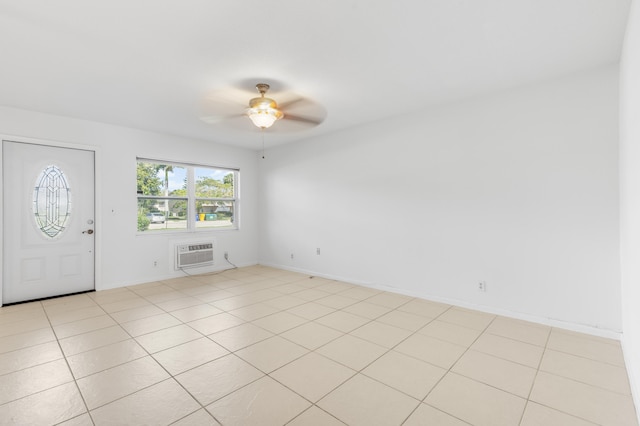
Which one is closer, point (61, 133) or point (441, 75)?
point (441, 75)

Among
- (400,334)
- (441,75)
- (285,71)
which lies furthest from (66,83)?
(400,334)

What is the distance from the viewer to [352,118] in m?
4.32

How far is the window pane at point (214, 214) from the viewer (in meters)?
5.75

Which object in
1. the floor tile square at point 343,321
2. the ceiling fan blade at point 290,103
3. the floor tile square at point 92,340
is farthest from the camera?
the ceiling fan blade at point 290,103

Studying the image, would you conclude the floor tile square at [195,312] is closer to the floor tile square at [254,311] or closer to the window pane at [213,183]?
the floor tile square at [254,311]

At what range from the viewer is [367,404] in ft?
6.12

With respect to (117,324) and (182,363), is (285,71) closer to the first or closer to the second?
(182,363)

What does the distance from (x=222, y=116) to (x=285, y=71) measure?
1679 millimetres

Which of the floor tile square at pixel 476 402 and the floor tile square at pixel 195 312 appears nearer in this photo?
the floor tile square at pixel 476 402

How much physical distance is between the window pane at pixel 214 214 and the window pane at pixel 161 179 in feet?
1.45

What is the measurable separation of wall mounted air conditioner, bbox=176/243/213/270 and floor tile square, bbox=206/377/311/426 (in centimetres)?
381

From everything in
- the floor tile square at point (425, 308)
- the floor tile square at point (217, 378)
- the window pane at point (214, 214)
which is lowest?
the floor tile square at point (217, 378)

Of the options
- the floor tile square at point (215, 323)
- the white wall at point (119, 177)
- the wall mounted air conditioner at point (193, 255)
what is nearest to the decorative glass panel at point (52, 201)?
the white wall at point (119, 177)

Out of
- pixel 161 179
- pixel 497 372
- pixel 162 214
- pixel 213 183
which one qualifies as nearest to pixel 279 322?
pixel 497 372
